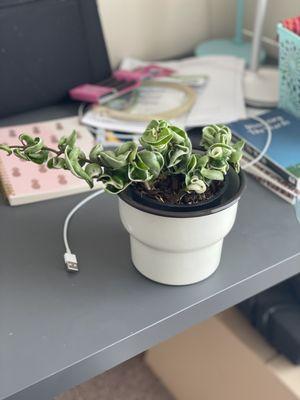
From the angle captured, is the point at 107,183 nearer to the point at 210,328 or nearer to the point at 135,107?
the point at 135,107

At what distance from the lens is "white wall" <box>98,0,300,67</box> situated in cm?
114

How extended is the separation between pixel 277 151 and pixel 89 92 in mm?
340

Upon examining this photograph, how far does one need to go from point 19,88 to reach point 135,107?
19 centimetres

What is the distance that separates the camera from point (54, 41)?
0.99 metres

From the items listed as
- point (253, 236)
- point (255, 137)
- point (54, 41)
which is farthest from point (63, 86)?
point (253, 236)

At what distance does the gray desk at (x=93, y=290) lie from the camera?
611mm

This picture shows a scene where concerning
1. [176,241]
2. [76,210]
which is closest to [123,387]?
[76,210]

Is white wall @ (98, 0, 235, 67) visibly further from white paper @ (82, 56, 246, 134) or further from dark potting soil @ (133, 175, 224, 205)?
dark potting soil @ (133, 175, 224, 205)

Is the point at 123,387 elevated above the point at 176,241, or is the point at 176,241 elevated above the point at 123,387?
the point at 176,241

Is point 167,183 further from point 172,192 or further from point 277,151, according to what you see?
point 277,151

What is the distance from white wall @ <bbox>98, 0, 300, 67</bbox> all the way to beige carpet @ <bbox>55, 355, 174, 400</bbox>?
2.15ft

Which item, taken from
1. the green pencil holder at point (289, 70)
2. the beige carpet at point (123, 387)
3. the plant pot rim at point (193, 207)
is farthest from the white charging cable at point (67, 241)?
the beige carpet at point (123, 387)

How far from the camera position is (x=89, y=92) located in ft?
3.32

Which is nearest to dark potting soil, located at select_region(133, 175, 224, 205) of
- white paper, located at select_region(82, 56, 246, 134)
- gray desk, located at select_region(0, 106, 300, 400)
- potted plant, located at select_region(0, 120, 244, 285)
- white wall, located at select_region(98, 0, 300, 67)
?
potted plant, located at select_region(0, 120, 244, 285)
